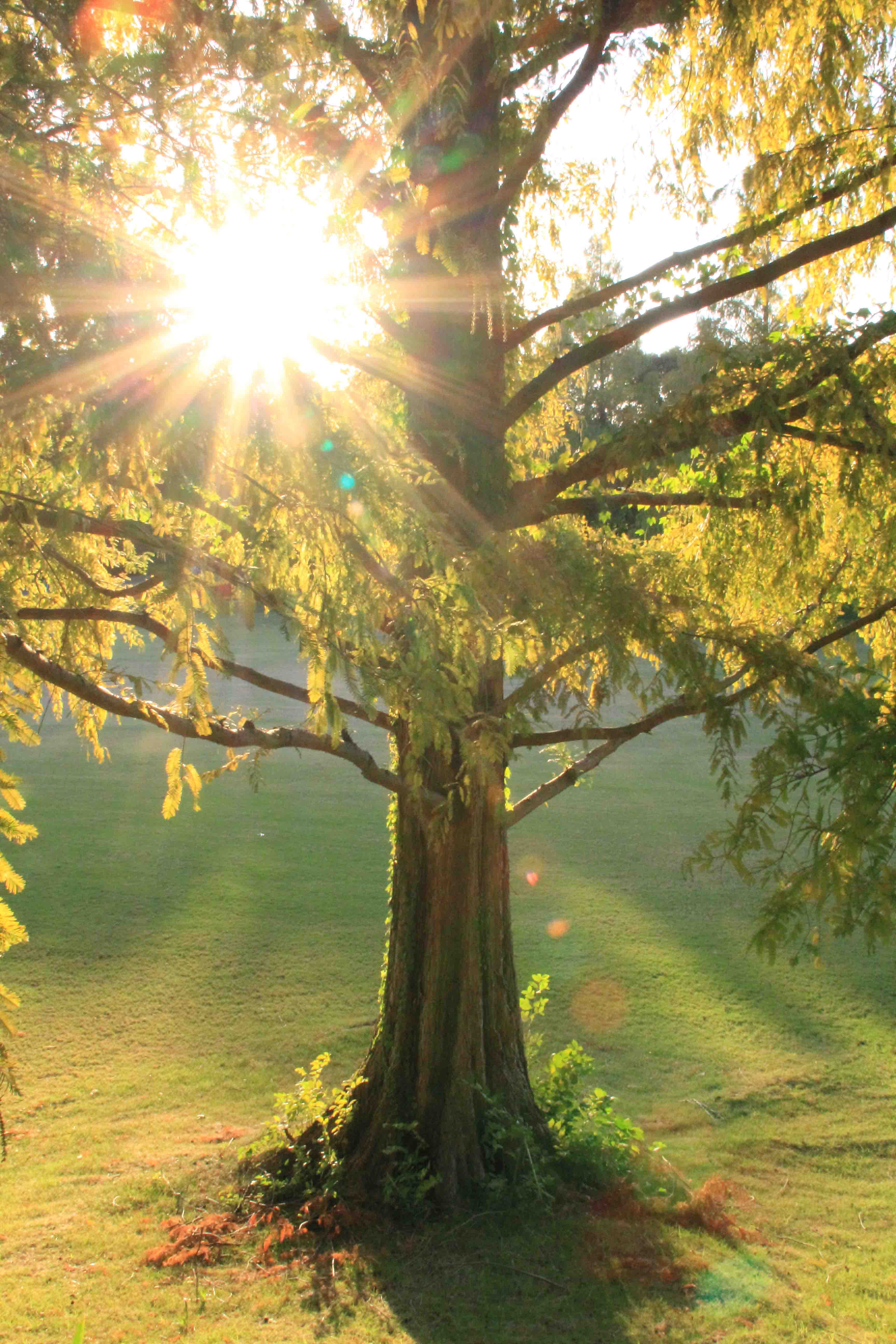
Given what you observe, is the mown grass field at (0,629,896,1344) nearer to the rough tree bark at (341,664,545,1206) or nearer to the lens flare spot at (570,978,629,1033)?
the lens flare spot at (570,978,629,1033)

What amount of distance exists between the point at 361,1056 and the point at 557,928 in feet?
9.63

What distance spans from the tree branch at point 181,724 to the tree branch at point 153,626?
151 mm

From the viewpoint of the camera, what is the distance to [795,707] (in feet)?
12.6

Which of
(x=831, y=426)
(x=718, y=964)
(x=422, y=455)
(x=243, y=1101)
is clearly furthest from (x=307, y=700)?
(x=718, y=964)

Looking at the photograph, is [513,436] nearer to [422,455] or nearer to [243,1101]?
[422,455]

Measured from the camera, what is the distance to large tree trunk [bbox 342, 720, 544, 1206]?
4828 mm

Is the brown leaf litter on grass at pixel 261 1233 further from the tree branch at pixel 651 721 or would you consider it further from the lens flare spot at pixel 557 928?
the lens flare spot at pixel 557 928

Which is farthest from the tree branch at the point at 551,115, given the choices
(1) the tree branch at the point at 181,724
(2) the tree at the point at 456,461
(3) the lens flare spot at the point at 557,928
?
(3) the lens flare spot at the point at 557,928

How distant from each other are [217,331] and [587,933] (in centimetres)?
774

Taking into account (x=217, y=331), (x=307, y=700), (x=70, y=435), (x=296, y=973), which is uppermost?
(x=217, y=331)

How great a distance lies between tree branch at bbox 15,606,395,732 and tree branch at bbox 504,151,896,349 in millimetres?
1967

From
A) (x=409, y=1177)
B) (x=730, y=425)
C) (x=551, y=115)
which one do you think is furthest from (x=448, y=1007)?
(x=551, y=115)

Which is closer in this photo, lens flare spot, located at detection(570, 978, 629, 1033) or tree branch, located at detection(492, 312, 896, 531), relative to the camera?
tree branch, located at detection(492, 312, 896, 531)

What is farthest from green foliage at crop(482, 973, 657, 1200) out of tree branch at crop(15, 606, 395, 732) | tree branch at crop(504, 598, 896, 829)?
tree branch at crop(15, 606, 395, 732)
